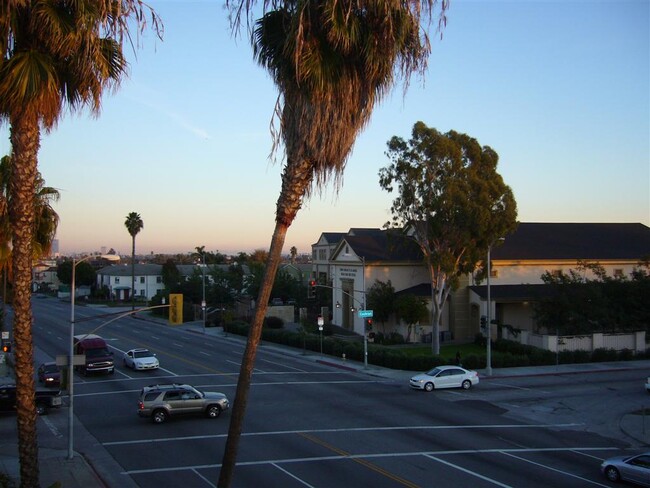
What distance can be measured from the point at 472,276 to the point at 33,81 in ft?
161

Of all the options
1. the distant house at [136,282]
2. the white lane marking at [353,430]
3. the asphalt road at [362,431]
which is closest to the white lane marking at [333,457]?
the asphalt road at [362,431]

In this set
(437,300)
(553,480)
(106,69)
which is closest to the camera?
(106,69)

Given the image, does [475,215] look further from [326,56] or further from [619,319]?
[326,56]

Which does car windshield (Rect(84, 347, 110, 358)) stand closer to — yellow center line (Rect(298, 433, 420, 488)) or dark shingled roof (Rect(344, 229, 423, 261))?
yellow center line (Rect(298, 433, 420, 488))

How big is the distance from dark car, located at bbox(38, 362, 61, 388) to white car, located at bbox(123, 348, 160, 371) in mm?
5848

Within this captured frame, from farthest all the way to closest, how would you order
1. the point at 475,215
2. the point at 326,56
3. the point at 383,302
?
1. the point at 383,302
2. the point at 475,215
3. the point at 326,56

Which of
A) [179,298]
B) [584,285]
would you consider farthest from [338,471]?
[584,285]

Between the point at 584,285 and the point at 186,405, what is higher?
the point at 584,285

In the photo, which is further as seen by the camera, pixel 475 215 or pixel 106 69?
pixel 475 215

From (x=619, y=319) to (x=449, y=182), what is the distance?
18.1 m

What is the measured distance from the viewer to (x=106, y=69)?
11.8m

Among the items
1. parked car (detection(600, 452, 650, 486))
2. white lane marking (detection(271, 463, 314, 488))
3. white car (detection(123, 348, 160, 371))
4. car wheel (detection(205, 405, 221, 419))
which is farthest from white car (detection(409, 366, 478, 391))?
white car (detection(123, 348, 160, 371))

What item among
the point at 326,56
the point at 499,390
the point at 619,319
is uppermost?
the point at 326,56

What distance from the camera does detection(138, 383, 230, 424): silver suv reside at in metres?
25.8
